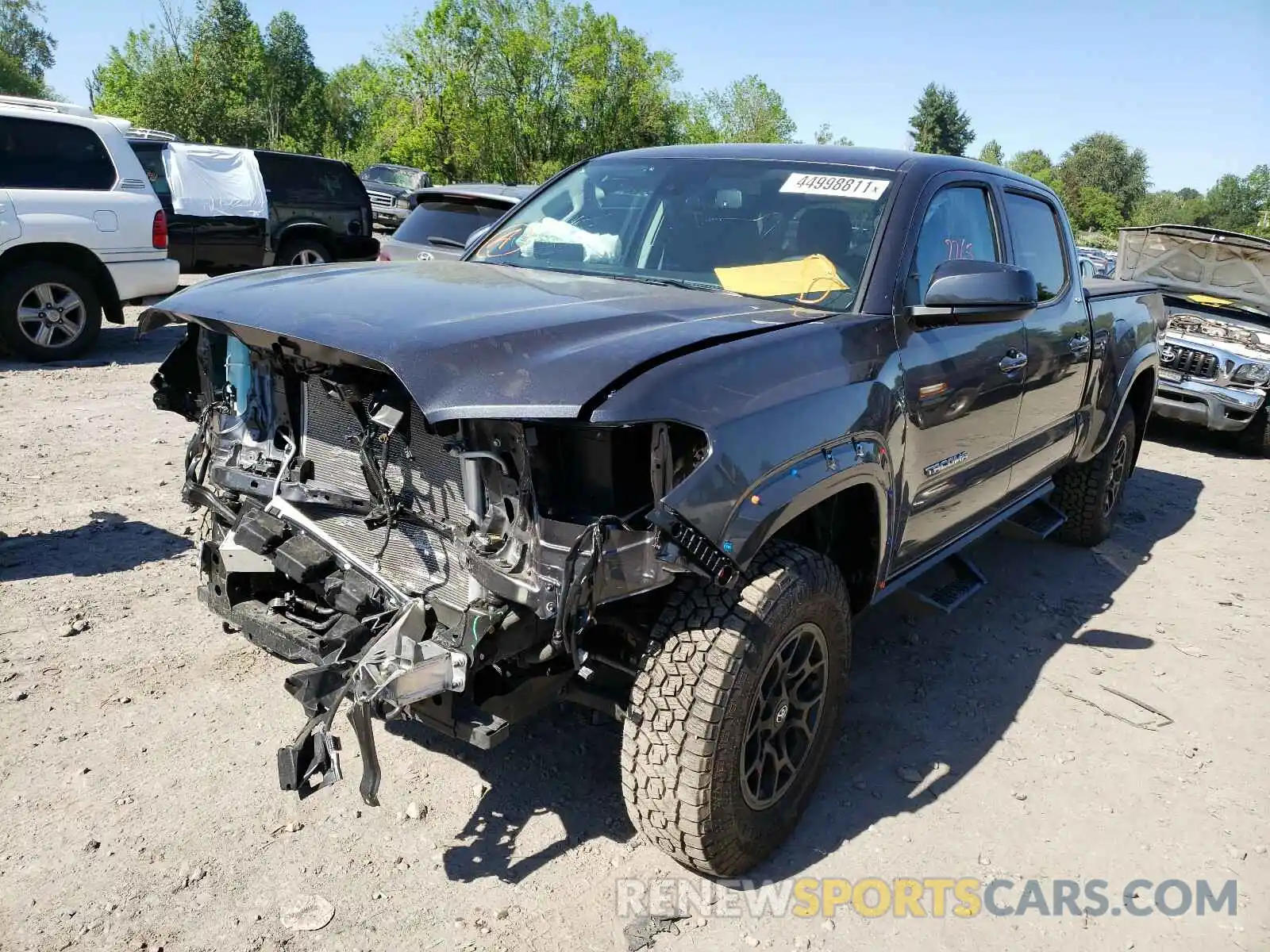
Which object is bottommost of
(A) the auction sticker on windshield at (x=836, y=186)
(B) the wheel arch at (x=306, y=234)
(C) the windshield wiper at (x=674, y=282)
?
(B) the wheel arch at (x=306, y=234)

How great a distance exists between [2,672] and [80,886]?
1.29 meters

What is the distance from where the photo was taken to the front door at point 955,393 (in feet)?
10.2

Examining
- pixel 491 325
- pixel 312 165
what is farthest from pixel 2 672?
pixel 312 165

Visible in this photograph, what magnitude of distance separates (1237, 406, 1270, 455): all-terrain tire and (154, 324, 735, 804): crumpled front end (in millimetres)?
8049

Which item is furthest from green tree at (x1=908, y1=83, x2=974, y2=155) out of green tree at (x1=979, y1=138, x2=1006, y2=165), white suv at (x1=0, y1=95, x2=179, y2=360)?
white suv at (x1=0, y1=95, x2=179, y2=360)

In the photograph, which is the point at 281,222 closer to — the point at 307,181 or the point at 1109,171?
the point at 307,181

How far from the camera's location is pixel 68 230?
25.9 ft

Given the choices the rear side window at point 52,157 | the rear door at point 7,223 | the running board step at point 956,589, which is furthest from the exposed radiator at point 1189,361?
the rear door at point 7,223

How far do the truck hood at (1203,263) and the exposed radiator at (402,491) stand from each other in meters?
8.56

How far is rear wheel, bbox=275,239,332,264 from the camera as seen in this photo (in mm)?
11266

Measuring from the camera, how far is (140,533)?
182 inches

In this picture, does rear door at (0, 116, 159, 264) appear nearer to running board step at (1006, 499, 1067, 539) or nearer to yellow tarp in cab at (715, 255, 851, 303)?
yellow tarp in cab at (715, 255, 851, 303)

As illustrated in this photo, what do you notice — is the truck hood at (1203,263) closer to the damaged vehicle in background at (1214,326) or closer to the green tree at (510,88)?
the damaged vehicle in background at (1214,326)

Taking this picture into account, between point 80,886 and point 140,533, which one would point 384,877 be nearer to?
point 80,886
